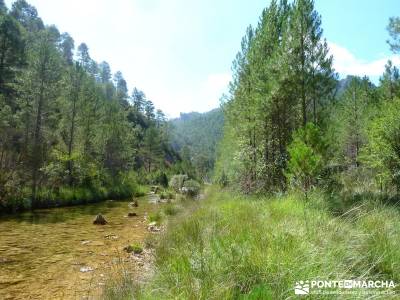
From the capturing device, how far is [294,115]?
1823 cm

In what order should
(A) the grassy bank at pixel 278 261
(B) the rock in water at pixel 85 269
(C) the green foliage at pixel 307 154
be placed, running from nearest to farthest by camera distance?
(A) the grassy bank at pixel 278 261 < (B) the rock in water at pixel 85 269 < (C) the green foliage at pixel 307 154

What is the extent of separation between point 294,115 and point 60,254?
1361 centimetres

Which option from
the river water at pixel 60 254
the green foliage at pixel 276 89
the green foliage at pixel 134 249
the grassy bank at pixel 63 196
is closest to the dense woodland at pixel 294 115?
the green foliage at pixel 276 89

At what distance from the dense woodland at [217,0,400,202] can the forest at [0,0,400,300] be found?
2.7 inches

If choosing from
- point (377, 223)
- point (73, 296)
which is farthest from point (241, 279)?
point (73, 296)

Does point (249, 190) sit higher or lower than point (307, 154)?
lower

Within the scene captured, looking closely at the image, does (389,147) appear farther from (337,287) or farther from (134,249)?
(337,287)

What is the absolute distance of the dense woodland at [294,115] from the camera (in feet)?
47.2

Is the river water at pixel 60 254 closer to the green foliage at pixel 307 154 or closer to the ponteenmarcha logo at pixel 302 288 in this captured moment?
the ponteenmarcha logo at pixel 302 288

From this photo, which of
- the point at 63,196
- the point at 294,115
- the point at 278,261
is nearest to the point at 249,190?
the point at 294,115

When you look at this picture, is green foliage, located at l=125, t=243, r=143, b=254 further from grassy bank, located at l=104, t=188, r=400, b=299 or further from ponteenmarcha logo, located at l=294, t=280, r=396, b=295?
ponteenmarcha logo, located at l=294, t=280, r=396, b=295

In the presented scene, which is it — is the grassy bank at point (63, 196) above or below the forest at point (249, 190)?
below

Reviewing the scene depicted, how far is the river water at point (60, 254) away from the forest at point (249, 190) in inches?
3.7

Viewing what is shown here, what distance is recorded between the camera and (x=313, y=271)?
12.0 ft
